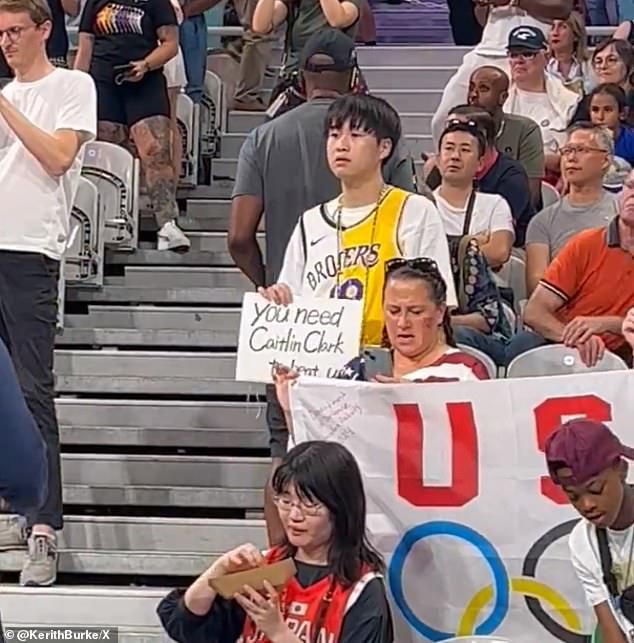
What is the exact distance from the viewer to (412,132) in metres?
7.92

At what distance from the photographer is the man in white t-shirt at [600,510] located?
3.27 metres

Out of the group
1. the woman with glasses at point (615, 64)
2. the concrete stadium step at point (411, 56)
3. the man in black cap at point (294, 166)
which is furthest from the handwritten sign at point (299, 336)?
the concrete stadium step at point (411, 56)

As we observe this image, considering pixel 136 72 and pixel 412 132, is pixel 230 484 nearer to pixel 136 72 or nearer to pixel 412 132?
pixel 136 72

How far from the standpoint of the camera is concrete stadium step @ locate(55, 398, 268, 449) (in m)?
5.48

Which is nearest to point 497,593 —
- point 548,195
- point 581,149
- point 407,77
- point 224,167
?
point 581,149

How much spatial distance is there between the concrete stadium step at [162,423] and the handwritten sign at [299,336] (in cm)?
133

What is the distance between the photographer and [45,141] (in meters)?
4.59

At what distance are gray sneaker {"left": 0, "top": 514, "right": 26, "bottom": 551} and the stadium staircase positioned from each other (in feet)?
0.14

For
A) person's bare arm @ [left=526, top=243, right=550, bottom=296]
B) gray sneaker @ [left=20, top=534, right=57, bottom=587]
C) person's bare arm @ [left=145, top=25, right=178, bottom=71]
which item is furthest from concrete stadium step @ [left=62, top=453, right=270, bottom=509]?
person's bare arm @ [left=145, top=25, right=178, bottom=71]

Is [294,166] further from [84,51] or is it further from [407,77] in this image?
[407,77]

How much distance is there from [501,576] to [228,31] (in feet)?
17.2

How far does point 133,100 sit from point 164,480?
75.3 inches

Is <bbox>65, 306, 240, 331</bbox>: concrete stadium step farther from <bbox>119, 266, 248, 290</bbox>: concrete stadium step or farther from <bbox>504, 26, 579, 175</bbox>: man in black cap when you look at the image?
<bbox>504, 26, 579, 175</bbox>: man in black cap

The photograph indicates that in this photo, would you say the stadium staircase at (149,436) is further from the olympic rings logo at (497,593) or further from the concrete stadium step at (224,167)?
the olympic rings logo at (497,593)
